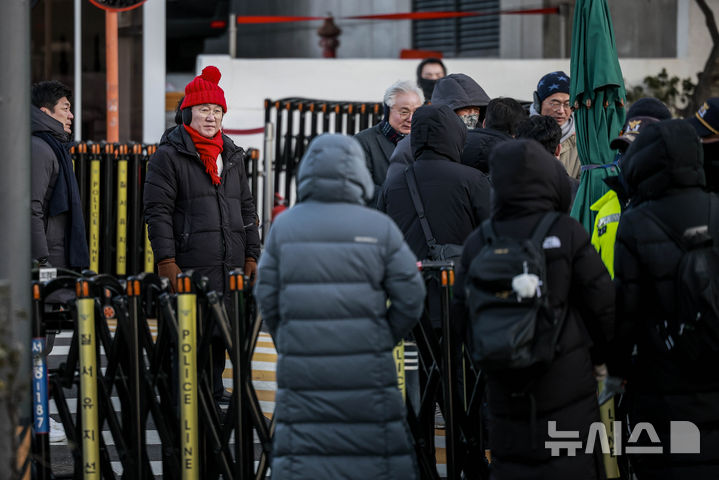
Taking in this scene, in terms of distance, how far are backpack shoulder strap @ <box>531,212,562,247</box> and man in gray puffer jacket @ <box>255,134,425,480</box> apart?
511 mm

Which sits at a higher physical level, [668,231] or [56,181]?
[56,181]

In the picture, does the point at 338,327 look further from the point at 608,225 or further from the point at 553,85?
the point at 553,85

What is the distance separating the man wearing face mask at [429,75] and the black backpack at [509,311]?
6130 mm

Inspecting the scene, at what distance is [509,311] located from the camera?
14.3 feet

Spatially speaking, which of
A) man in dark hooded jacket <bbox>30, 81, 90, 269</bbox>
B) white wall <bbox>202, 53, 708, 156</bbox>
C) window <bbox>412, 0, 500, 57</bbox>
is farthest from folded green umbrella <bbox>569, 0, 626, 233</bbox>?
window <bbox>412, 0, 500, 57</bbox>

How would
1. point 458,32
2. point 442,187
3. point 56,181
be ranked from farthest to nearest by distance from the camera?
point 458,32 < point 56,181 < point 442,187

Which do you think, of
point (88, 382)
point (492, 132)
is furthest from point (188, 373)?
point (492, 132)

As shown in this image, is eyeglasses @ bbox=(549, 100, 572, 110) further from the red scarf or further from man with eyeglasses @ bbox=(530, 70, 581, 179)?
the red scarf

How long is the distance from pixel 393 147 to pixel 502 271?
3.39 m

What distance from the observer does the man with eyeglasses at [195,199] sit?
7.05 metres

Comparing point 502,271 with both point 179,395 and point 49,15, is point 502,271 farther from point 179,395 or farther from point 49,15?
point 49,15

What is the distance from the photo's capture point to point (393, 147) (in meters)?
7.64

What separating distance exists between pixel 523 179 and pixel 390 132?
3.18 m

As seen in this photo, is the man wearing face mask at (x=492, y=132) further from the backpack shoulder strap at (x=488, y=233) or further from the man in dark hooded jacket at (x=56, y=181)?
the man in dark hooded jacket at (x=56, y=181)
